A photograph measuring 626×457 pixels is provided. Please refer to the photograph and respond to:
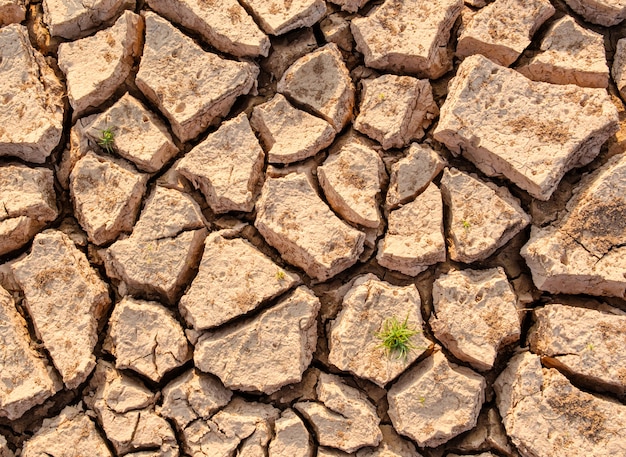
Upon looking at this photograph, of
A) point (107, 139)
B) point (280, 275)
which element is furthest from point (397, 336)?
point (107, 139)

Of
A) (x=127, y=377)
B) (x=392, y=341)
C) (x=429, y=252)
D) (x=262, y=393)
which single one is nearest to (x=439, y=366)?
(x=392, y=341)

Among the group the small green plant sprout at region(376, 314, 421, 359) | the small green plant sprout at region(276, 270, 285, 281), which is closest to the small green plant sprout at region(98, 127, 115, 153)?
the small green plant sprout at region(276, 270, 285, 281)

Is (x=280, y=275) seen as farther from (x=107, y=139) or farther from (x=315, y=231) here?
(x=107, y=139)

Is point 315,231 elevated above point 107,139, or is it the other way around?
point 107,139

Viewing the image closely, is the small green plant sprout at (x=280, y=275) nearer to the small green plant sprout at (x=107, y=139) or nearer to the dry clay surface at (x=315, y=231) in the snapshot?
the dry clay surface at (x=315, y=231)

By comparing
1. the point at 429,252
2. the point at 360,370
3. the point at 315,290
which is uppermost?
the point at 429,252

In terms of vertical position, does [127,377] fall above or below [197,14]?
below

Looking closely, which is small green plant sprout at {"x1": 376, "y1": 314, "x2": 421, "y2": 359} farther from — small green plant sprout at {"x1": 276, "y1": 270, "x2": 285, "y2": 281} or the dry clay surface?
small green plant sprout at {"x1": 276, "y1": 270, "x2": 285, "y2": 281}

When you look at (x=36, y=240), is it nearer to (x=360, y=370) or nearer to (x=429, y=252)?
(x=360, y=370)
